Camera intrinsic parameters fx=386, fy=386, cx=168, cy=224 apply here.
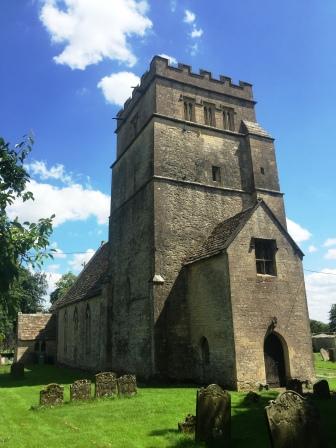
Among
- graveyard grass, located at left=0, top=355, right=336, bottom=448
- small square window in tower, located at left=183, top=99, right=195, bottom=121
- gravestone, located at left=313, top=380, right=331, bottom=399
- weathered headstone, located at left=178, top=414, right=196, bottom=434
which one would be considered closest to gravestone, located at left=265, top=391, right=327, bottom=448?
graveyard grass, located at left=0, top=355, right=336, bottom=448

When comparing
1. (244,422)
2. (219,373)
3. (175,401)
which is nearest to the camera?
(244,422)

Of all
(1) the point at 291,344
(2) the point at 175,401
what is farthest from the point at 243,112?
(2) the point at 175,401

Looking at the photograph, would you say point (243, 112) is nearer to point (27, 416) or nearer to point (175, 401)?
point (175, 401)

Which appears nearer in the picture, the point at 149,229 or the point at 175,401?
the point at 175,401

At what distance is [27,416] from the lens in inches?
481

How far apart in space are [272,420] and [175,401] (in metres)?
6.92

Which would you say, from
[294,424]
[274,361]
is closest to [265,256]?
[274,361]

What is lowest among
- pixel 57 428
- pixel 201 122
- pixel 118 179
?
pixel 57 428

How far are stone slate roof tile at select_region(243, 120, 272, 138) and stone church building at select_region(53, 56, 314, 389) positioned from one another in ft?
0.32

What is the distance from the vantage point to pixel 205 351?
17797 mm

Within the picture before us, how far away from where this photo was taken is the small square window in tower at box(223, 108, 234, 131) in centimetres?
2435

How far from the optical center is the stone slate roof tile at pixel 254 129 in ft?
78.8

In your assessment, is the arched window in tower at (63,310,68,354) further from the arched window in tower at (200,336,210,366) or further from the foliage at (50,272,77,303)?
the foliage at (50,272,77,303)

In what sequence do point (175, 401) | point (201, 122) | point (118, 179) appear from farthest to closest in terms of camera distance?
point (118, 179) < point (201, 122) < point (175, 401)
